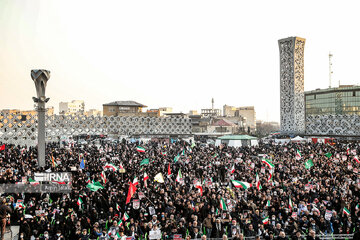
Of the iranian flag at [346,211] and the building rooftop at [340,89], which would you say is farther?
the building rooftop at [340,89]

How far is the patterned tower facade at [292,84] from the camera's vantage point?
58.0m

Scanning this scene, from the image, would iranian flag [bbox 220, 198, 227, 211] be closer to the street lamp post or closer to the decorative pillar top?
the street lamp post

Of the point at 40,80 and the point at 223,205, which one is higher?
the point at 40,80

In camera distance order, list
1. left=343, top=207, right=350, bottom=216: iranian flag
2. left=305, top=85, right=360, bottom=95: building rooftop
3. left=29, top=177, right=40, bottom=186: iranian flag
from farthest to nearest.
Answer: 1. left=305, top=85, right=360, bottom=95: building rooftop
2. left=29, top=177, right=40, bottom=186: iranian flag
3. left=343, top=207, right=350, bottom=216: iranian flag

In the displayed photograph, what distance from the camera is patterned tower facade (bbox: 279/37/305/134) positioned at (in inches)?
2283

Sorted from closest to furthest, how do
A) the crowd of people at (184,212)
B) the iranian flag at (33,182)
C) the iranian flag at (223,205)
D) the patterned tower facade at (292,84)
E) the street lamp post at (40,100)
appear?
the crowd of people at (184,212) < the iranian flag at (223,205) < the iranian flag at (33,182) < the street lamp post at (40,100) < the patterned tower facade at (292,84)

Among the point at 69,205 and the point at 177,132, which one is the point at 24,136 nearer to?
the point at 177,132

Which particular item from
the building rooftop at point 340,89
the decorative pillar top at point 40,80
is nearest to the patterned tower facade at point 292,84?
the building rooftop at point 340,89

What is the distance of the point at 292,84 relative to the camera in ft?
191

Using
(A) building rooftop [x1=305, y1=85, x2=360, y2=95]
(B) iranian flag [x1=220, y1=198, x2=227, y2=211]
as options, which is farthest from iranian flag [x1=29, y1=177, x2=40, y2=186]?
(A) building rooftop [x1=305, y1=85, x2=360, y2=95]

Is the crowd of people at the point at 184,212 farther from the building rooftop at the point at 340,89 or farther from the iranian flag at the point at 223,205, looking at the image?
the building rooftop at the point at 340,89

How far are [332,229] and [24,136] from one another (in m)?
42.8

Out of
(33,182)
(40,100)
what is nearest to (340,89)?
(40,100)

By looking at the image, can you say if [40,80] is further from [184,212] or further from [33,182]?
[184,212]
